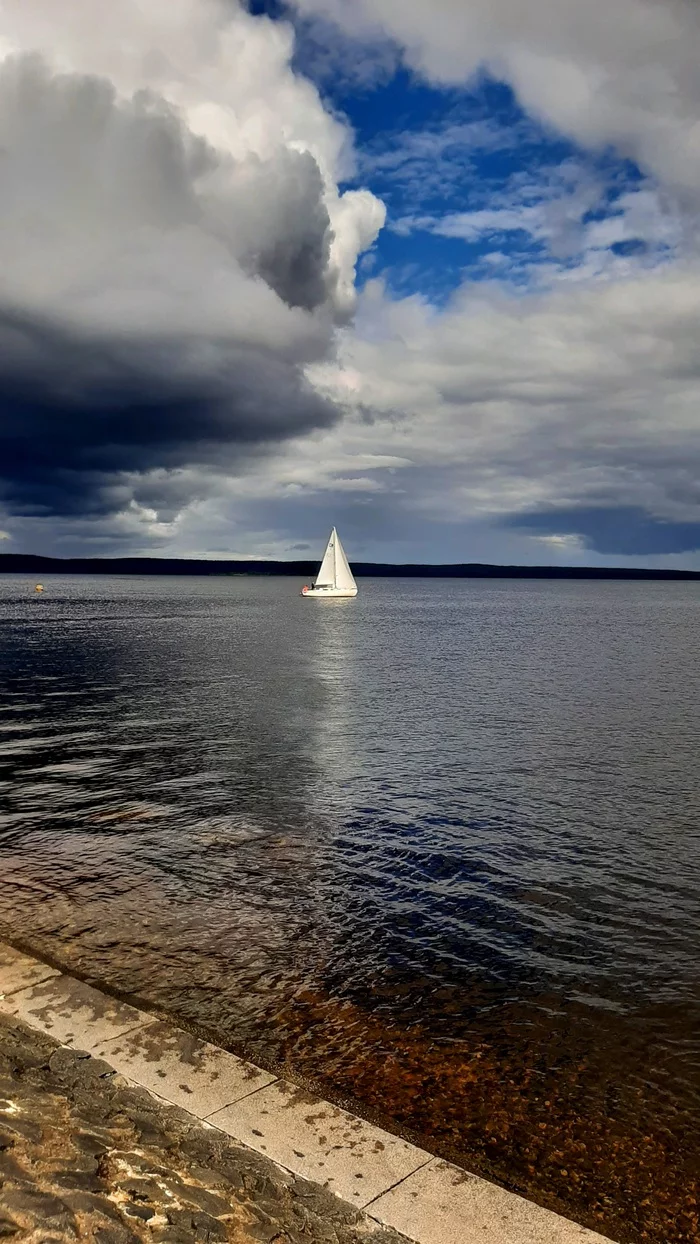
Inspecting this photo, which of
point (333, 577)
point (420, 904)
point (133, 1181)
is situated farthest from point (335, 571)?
point (133, 1181)

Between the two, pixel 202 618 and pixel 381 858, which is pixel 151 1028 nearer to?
pixel 381 858

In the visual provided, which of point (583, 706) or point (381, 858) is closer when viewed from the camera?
point (381, 858)

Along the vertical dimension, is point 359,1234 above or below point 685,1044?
above

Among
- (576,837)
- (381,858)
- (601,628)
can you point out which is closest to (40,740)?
(381,858)

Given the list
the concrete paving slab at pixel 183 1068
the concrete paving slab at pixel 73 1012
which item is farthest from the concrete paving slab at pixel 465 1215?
the concrete paving slab at pixel 73 1012

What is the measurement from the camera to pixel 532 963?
16.3 meters

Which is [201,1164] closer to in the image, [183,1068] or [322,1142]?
[322,1142]

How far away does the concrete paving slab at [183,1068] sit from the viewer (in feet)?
33.7

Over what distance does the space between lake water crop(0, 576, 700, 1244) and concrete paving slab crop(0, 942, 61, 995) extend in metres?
1.22

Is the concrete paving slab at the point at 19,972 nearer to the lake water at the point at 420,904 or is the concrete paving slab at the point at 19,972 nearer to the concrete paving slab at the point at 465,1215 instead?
the lake water at the point at 420,904

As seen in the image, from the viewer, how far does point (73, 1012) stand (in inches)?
488

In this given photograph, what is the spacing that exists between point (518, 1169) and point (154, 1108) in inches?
180

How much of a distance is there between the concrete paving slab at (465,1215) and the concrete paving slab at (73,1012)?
490 cm

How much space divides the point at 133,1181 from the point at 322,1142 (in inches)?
95.6
